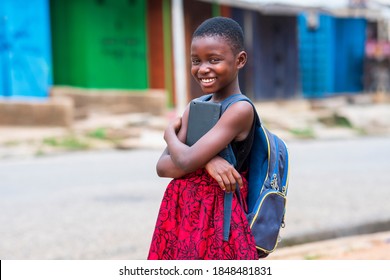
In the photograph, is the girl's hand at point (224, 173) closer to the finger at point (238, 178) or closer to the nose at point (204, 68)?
the finger at point (238, 178)

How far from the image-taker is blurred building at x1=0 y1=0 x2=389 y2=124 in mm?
13227

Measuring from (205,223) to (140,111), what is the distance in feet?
38.2

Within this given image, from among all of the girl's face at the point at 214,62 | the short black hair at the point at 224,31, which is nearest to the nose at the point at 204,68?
the girl's face at the point at 214,62

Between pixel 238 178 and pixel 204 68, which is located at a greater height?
pixel 204 68

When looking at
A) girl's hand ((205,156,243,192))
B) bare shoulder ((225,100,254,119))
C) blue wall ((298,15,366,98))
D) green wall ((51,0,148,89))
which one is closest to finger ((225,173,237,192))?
girl's hand ((205,156,243,192))

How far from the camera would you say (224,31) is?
2381mm

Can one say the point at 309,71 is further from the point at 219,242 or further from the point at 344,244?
the point at 219,242

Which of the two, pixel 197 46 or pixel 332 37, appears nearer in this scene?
pixel 197 46

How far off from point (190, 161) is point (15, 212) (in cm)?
410

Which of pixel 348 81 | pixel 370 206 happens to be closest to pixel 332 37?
pixel 348 81

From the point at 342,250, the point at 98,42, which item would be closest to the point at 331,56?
the point at 98,42

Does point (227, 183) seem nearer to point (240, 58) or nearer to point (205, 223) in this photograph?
point (205, 223)
